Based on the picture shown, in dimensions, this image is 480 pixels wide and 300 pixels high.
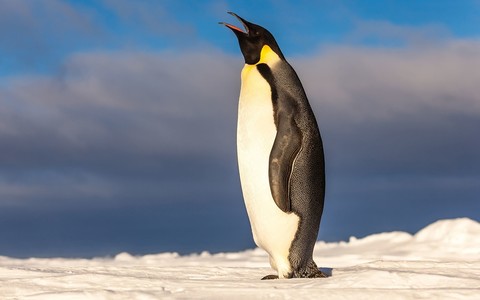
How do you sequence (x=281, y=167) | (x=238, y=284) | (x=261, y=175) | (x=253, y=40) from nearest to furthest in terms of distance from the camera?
(x=238, y=284) → (x=281, y=167) → (x=261, y=175) → (x=253, y=40)

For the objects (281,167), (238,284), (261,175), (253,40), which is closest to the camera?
(238,284)

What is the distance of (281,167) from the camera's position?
6383mm

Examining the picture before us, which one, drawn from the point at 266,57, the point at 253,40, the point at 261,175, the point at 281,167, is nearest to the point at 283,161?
the point at 281,167

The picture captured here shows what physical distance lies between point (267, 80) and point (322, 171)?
1010 millimetres

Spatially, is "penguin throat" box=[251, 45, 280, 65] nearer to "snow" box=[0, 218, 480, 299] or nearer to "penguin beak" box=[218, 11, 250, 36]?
"penguin beak" box=[218, 11, 250, 36]

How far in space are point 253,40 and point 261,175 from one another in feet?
4.48

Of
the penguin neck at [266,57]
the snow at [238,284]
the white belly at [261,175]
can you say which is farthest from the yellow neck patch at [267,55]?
the snow at [238,284]

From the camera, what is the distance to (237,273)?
7.41 m

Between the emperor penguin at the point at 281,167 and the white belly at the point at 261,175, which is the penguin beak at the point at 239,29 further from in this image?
the white belly at the point at 261,175

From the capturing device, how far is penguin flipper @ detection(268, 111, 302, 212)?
6.38m

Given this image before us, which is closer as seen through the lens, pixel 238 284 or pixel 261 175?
pixel 238 284

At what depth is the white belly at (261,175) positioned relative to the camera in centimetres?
649

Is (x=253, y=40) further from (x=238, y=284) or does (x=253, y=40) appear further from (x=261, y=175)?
(x=238, y=284)

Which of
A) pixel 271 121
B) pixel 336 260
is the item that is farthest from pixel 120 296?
pixel 336 260
